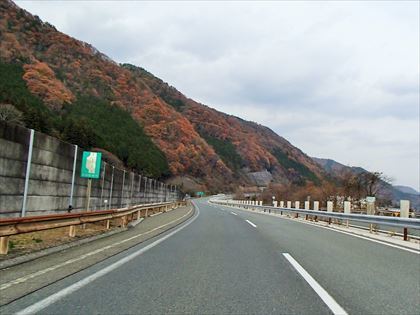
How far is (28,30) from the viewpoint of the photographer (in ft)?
443

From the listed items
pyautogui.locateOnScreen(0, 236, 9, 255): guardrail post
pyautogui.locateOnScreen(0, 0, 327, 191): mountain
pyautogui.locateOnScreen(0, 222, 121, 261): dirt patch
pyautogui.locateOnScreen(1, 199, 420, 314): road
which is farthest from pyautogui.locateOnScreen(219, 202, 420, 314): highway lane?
pyautogui.locateOnScreen(0, 0, 327, 191): mountain

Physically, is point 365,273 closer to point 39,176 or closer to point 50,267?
point 50,267

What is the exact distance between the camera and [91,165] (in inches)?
596

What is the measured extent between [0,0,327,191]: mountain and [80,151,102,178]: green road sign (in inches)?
1800

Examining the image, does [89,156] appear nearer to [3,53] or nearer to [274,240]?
[274,240]

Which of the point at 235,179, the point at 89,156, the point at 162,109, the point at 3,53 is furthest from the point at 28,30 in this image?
the point at 89,156

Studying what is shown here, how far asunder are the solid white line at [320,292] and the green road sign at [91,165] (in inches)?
347

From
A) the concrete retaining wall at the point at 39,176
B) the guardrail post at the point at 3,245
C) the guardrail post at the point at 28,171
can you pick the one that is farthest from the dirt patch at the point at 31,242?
the guardrail post at the point at 28,171

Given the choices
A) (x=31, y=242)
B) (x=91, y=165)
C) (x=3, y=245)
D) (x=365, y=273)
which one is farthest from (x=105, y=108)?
(x=365, y=273)

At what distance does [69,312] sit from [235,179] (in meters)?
185

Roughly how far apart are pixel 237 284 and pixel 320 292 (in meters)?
1.23

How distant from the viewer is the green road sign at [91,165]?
49.3 ft

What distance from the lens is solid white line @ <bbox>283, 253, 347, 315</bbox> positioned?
501cm

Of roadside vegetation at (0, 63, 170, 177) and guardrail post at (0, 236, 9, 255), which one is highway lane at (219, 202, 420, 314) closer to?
guardrail post at (0, 236, 9, 255)
